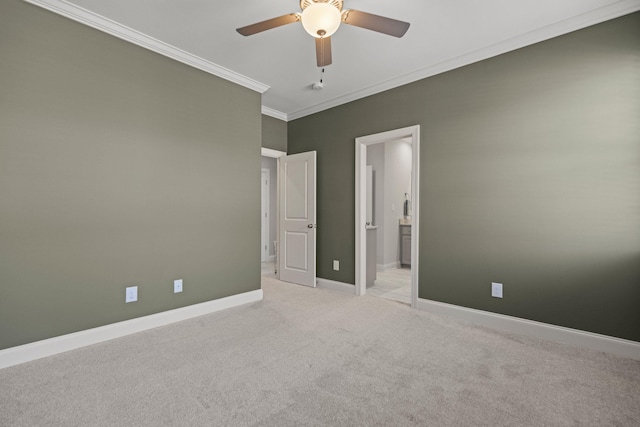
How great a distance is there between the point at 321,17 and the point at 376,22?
0.38 meters

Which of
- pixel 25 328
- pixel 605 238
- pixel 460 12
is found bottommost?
pixel 25 328

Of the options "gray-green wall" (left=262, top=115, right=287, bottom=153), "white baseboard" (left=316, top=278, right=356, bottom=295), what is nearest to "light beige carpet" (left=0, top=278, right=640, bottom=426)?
"white baseboard" (left=316, top=278, right=356, bottom=295)

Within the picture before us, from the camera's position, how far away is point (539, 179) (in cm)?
271

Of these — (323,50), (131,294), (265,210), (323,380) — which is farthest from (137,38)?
(265,210)

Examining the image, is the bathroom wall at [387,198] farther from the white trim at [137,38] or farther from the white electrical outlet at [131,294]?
the white electrical outlet at [131,294]

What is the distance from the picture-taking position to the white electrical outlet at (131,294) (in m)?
2.72

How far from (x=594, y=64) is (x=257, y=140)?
339 centimetres

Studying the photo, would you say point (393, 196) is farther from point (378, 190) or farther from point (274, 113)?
point (274, 113)

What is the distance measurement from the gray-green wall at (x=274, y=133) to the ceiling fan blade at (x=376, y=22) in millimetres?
2835

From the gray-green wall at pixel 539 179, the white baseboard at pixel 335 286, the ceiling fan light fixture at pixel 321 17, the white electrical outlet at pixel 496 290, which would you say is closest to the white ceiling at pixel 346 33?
the gray-green wall at pixel 539 179

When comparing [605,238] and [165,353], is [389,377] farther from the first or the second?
[605,238]

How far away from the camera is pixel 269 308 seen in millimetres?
3455

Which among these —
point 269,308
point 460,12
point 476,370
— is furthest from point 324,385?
point 460,12

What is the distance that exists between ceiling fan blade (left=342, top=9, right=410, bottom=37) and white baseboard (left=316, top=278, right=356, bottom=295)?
121 inches
